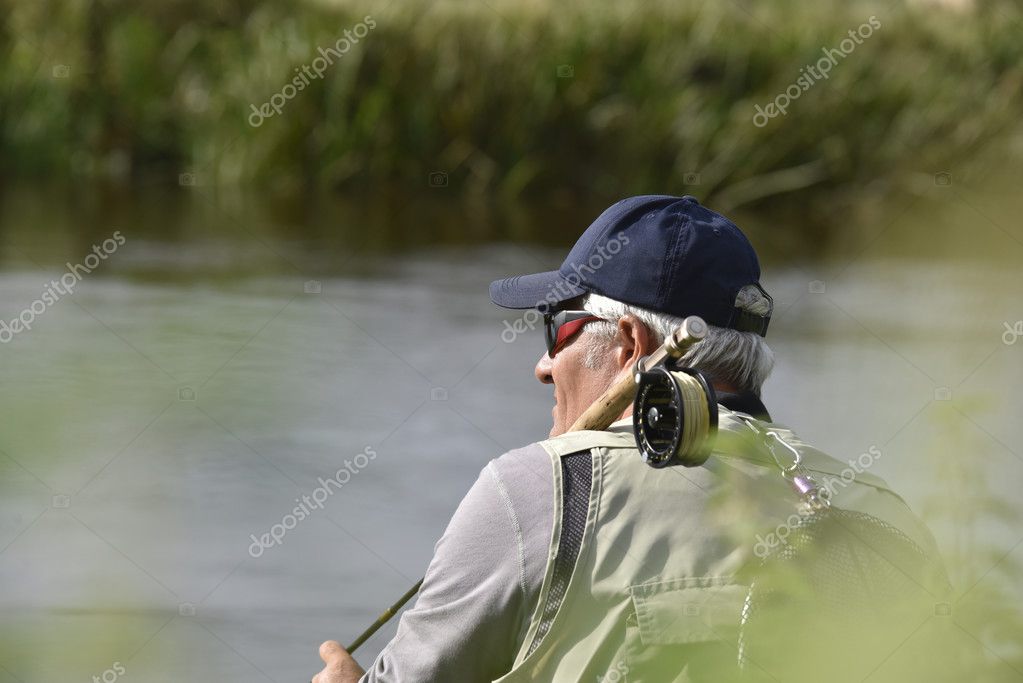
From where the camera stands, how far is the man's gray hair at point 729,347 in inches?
94.7

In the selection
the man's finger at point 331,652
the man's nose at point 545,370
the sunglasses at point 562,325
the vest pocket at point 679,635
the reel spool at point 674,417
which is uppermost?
the sunglasses at point 562,325

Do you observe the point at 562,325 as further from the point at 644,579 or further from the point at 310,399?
the point at 310,399

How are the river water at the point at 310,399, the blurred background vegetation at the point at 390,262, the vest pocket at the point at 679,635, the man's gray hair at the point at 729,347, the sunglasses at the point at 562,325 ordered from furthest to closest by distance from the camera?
the blurred background vegetation at the point at 390,262 < the river water at the point at 310,399 < the sunglasses at the point at 562,325 < the man's gray hair at the point at 729,347 < the vest pocket at the point at 679,635

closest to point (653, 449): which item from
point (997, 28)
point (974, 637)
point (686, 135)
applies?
point (974, 637)

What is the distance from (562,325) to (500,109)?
9.91m

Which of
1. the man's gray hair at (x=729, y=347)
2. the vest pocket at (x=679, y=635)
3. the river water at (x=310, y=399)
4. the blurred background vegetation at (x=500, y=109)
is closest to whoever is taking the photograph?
the vest pocket at (x=679, y=635)

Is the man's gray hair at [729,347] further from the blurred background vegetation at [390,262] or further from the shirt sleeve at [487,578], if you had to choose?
the shirt sleeve at [487,578]

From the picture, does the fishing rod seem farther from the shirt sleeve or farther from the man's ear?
the man's ear

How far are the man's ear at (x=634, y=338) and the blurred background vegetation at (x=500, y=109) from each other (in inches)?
375

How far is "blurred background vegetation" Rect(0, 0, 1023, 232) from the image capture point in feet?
40.1

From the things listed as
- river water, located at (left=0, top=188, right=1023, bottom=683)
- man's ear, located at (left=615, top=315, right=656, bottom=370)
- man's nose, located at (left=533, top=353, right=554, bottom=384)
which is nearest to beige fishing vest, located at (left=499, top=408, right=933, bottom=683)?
river water, located at (left=0, top=188, right=1023, bottom=683)

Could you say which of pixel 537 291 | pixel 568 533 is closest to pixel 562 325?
pixel 537 291

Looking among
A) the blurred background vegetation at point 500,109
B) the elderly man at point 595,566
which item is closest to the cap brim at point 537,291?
the elderly man at point 595,566

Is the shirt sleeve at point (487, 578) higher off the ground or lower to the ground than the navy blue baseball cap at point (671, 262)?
lower
